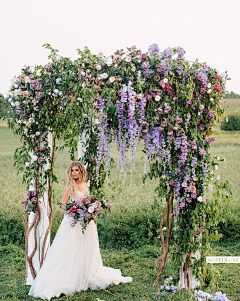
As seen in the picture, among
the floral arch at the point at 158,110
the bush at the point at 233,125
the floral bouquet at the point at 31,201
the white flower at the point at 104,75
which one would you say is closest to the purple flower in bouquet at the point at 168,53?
the floral arch at the point at 158,110

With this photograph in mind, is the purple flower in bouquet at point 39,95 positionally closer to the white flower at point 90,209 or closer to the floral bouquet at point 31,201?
the floral bouquet at point 31,201

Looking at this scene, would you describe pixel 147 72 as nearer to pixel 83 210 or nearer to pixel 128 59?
pixel 128 59

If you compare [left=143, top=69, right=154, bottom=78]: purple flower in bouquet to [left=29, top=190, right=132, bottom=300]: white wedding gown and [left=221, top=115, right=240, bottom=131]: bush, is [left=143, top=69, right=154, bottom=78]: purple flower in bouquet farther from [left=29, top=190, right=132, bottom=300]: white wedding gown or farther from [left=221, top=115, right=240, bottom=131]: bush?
[left=221, top=115, right=240, bottom=131]: bush

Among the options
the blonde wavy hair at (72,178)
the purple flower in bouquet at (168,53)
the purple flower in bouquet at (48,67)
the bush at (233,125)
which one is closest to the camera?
the purple flower in bouquet at (168,53)

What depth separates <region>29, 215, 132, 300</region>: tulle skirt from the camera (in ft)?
11.6

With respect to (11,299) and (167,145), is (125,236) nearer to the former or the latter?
(11,299)

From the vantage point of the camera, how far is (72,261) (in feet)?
11.8

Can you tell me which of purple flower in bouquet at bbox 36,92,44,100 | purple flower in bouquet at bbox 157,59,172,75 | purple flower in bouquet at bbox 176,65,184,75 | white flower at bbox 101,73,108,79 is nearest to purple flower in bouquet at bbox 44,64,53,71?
purple flower in bouquet at bbox 36,92,44,100

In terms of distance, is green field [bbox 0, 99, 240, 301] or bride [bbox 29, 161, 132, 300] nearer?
bride [bbox 29, 161, 132, 300]

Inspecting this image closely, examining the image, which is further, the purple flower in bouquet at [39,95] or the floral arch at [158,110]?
the purple flower in bouquet at [39,95]

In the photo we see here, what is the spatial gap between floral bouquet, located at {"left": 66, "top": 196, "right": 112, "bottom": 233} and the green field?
1.09 ft

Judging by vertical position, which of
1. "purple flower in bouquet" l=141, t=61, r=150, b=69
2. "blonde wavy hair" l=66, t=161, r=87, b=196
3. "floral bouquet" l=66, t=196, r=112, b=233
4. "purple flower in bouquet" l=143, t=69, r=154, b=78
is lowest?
"floral bouquet" l=66, t=196, r=112, b=233

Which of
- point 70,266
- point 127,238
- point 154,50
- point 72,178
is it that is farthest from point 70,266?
point 127,238

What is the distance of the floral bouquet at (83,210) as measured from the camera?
3498 mm
